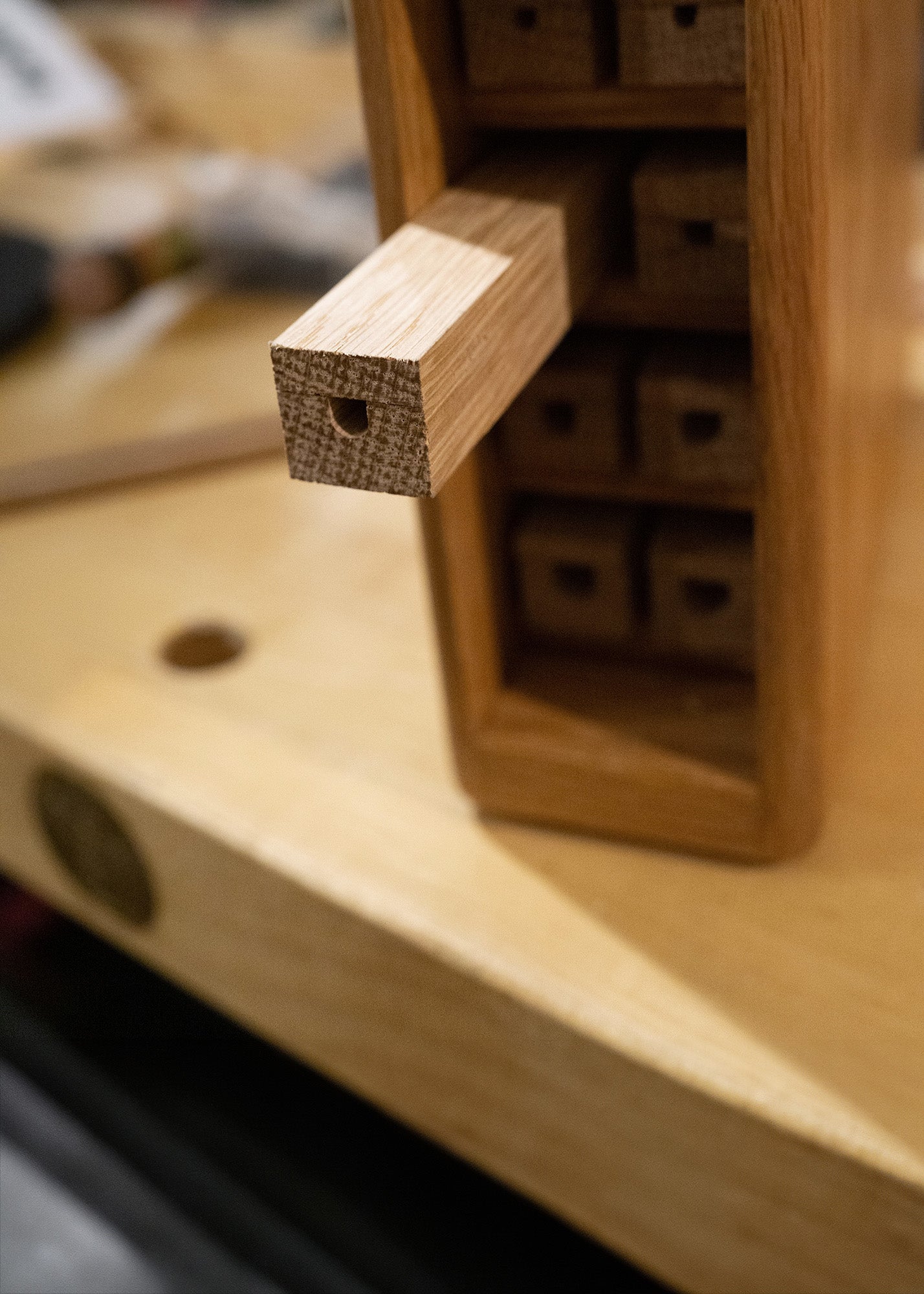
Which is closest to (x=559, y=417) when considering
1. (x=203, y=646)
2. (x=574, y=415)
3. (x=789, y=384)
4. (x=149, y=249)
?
(x=574, y=415)

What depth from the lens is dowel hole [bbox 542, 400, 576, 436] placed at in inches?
19.5

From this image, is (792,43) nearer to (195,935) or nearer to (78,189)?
(195,935)

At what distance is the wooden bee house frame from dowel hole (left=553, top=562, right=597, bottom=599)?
3 cm

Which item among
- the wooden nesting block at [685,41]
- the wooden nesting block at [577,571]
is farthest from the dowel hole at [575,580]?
the wooden nesting block at [685,41]

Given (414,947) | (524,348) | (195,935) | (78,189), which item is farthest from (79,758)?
(78,189)

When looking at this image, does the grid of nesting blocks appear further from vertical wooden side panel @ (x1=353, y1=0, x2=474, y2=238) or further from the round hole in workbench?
the round hole in workbench

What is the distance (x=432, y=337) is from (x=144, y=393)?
68 cm

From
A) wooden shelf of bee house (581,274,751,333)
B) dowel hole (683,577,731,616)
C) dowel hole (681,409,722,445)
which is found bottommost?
dowel hole (683,577,731,616)

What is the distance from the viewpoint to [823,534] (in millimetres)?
443

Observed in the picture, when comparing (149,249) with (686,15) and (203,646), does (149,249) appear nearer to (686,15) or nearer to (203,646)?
(203,646)

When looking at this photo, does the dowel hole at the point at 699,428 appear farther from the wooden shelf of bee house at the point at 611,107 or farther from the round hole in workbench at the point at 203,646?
the round hole in workbench at the point at 203,646

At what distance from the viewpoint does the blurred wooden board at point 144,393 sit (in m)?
0.88

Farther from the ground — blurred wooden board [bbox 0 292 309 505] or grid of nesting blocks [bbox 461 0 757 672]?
grid of nesting blocks [bbox 461 0 757 672]

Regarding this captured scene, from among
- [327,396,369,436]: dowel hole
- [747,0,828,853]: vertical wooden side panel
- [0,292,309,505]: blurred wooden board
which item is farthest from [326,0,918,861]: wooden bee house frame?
[0,292,309,505]: blurred wooden board
